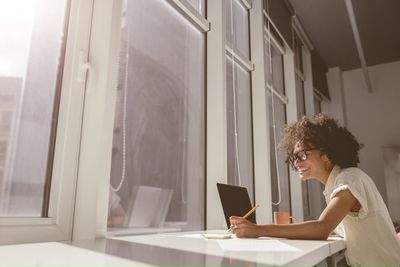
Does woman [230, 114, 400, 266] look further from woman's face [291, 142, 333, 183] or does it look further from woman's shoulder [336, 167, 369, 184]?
woman's face [291, 142, 333, 183]

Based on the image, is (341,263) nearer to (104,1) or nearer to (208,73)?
(208,73)

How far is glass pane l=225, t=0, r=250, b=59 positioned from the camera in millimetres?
2848

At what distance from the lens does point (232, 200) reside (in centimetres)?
183

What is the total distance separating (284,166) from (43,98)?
9.70ft

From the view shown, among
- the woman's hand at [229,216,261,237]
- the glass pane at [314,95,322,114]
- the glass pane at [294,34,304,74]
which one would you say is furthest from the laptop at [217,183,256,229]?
the glass pane at [314,95,322,114]

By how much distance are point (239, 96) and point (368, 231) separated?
181cm

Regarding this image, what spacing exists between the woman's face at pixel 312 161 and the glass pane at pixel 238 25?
1.33 meters

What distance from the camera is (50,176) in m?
1.29

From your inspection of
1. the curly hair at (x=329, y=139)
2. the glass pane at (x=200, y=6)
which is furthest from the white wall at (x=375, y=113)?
the curly hair at (x=329, y=139)

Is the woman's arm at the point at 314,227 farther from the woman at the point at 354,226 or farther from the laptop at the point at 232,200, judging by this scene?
the laptop at the point at 232,200

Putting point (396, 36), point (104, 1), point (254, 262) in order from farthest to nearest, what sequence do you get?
1. point (396, 36)
2. point (104, 1)
3. point (254, 262)

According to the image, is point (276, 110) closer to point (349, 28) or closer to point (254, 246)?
point (349, 28)

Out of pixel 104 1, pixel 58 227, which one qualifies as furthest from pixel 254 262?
pixel 104 1

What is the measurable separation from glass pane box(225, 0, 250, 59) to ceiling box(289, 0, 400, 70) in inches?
39.4
